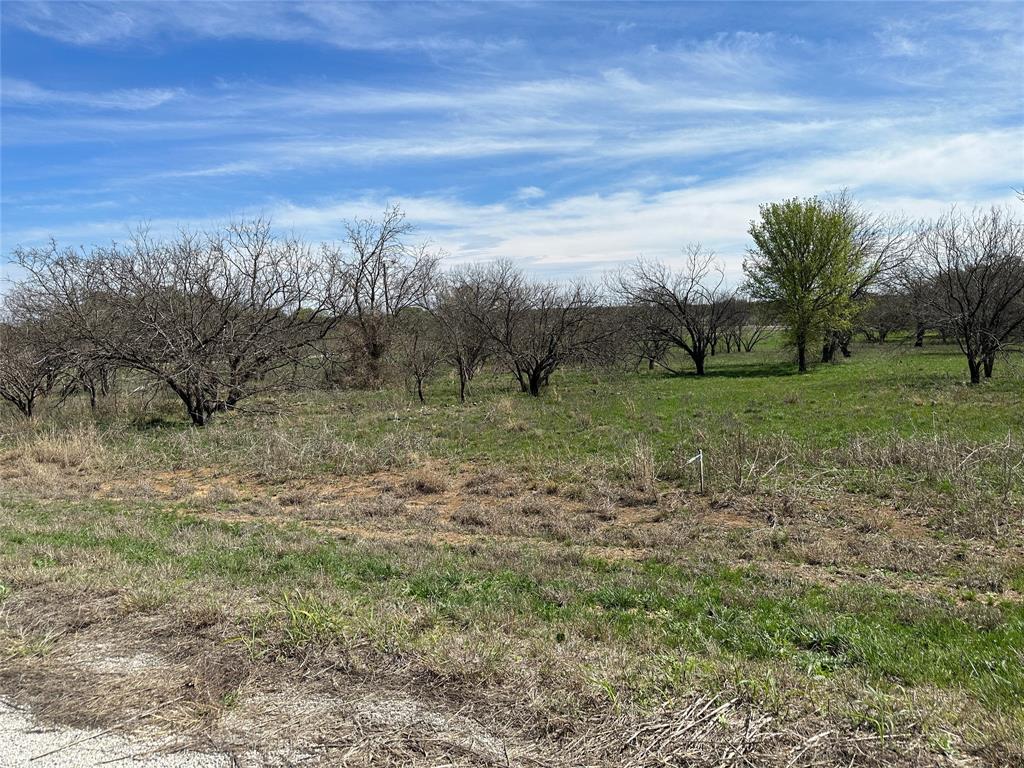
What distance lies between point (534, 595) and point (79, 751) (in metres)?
3.16

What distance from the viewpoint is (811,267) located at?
3186cm

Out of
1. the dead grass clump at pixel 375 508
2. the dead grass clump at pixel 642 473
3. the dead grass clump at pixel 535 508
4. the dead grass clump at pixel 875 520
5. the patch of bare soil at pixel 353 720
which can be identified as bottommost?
the dead grass clump at pixel 875 520

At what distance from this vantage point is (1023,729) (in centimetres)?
259

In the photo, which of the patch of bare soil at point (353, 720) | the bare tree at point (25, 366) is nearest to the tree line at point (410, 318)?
the bare tree at point (25, 366)

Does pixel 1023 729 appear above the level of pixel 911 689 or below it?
above

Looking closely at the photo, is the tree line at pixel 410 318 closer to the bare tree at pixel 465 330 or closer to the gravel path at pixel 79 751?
the bare tree at pixel 465 330

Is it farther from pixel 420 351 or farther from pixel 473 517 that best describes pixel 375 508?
pixel 420 351

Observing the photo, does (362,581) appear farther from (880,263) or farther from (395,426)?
(880,263)

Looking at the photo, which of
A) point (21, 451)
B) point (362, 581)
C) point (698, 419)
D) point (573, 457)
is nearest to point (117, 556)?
point (362, 581)

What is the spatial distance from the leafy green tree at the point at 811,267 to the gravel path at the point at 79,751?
32.1 metres

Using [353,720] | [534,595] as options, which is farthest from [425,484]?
[353,720]

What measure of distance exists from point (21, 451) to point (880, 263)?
3704 centimetres

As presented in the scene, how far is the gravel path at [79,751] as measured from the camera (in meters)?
2.50

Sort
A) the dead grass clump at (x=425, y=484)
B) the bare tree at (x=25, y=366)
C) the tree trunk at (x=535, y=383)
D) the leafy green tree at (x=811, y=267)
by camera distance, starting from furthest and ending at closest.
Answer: the leafy green tree at (x=811, y=267) → the tree trunk at (x=535, y=383) → the bare tree at (x=25, y=366) → the dead grass clump at (x=425, y=484)
